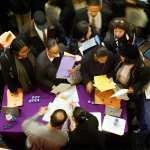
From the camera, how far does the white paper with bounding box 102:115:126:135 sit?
18.2 feet

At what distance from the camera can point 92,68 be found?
5992mm

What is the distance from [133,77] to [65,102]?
97cm

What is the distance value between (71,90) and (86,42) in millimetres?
795

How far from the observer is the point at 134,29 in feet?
21.2

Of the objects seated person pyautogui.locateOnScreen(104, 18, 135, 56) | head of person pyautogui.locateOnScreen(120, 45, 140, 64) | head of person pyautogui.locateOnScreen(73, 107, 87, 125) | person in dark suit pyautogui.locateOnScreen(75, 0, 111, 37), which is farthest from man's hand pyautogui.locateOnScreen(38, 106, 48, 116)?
person in dark suit pyautogui.locateOnScreen(75, 0, 111, 37)

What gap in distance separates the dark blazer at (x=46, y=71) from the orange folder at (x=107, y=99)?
0.60 m

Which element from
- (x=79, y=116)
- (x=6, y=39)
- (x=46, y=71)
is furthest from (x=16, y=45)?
(x=79, y=116)

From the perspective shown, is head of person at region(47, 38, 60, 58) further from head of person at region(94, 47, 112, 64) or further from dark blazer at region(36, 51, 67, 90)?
head of person at region(94, 47, 112, 64)

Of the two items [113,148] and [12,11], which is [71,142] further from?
[12,11]

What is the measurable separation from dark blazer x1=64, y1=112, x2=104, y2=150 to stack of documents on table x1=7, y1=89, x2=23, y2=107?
1080 millimetres

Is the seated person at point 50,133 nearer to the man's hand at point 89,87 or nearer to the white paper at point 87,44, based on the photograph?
the man's hand at point 89,87

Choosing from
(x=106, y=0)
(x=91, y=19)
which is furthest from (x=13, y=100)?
(x=106, y=0)

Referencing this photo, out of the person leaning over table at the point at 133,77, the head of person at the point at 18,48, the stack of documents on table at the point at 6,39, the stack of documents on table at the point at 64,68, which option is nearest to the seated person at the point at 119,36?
the person leaning over table at the point at 133,77

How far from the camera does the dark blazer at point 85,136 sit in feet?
16.8
